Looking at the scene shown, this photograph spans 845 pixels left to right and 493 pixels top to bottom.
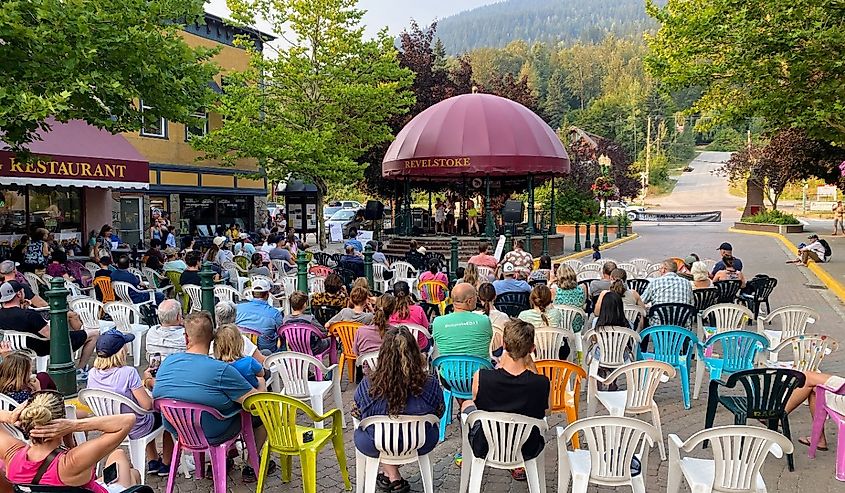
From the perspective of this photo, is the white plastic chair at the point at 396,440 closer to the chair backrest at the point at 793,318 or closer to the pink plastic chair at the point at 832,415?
the pink plastic chair at the point at 832,415

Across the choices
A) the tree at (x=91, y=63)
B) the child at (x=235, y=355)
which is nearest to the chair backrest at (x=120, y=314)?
the tree at (x=91, y=63)

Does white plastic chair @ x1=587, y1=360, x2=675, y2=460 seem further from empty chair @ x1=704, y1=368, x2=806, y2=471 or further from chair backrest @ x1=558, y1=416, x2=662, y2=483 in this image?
chair backrest @ x1=558, y1=416, x2=662, y2=483

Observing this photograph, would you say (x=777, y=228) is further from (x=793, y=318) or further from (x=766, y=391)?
(x=766, y=391)

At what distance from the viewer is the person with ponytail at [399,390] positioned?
14.6 feet

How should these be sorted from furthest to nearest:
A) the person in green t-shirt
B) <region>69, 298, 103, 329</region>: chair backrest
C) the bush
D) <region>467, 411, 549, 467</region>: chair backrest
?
the bush
<region>69, 298, 103, 329</region>: chair backrest
the person in green t-shirt
<region>467, 411, 549, 467</region>: chair backrest

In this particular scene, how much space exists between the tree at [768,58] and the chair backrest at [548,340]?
873 cm

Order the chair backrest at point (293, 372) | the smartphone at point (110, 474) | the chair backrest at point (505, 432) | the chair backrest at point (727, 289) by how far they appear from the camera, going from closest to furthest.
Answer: the chair backrest at point (505, 432) → the smartphone at point (110, 474) → the chair backrest at point (293, 372) → the chair backrest at point (727, 289)

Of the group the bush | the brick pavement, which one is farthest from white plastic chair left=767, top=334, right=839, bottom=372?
the bush

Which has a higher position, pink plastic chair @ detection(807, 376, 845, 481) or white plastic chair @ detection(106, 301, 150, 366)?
white plastic chair @ detection(106, 301, 150, 366)

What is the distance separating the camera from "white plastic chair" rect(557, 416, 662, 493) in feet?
13.0

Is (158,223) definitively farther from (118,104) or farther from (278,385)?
(278,385)

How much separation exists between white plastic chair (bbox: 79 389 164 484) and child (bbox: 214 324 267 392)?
2.28 feet

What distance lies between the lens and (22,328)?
276 inches

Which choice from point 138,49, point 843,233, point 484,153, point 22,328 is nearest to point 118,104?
point 138,49
